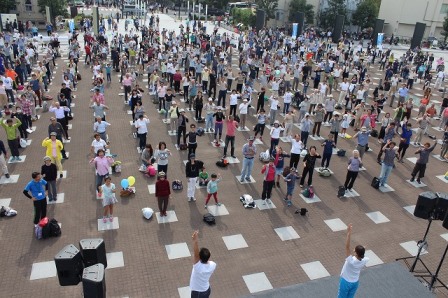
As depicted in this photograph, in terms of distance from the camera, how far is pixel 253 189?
1282 centimetres

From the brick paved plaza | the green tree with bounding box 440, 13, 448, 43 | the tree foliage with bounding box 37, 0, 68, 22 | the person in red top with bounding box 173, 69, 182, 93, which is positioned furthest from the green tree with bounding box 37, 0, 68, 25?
the green tree with bounding box 440, 13, 448, 43

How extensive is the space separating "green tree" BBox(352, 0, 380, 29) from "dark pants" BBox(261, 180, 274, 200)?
55329 mm

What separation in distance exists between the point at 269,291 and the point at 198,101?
35.6 feet

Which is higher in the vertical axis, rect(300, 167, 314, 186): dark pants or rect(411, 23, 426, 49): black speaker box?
rect(411, 23, 426, 49): black speaker box

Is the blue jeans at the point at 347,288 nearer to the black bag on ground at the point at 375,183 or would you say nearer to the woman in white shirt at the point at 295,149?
the woman in white shirt at the point at 295,149

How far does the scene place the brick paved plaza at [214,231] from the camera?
8.74 meters

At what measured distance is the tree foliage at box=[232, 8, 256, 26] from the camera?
56031 mm

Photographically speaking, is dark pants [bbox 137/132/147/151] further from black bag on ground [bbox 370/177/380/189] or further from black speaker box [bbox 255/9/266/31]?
black speaker box [bbox 255/9/266/31]

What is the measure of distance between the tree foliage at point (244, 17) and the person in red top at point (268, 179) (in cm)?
4805

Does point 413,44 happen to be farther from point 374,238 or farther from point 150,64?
point 374,238

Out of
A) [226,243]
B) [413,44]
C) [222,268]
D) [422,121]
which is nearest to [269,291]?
[222,268]

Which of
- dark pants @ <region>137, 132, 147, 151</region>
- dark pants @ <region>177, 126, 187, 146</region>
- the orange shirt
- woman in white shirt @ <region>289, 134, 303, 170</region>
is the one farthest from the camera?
the orange shirt

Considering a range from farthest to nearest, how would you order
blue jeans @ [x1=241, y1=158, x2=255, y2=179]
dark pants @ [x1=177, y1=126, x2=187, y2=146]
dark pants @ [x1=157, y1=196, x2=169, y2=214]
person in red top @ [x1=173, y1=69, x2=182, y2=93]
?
person in red top @ [x1=173, y1=69, x2=182, y2=93], dark pants @ [x1=177, y1=126, x2=187, y2=146], blue jeans @ [x1=241, y1=158, x2=255, y2=179], dark pants @ [x1=157, y1=196, x2=169, y2=214]

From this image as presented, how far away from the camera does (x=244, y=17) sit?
188 ft
